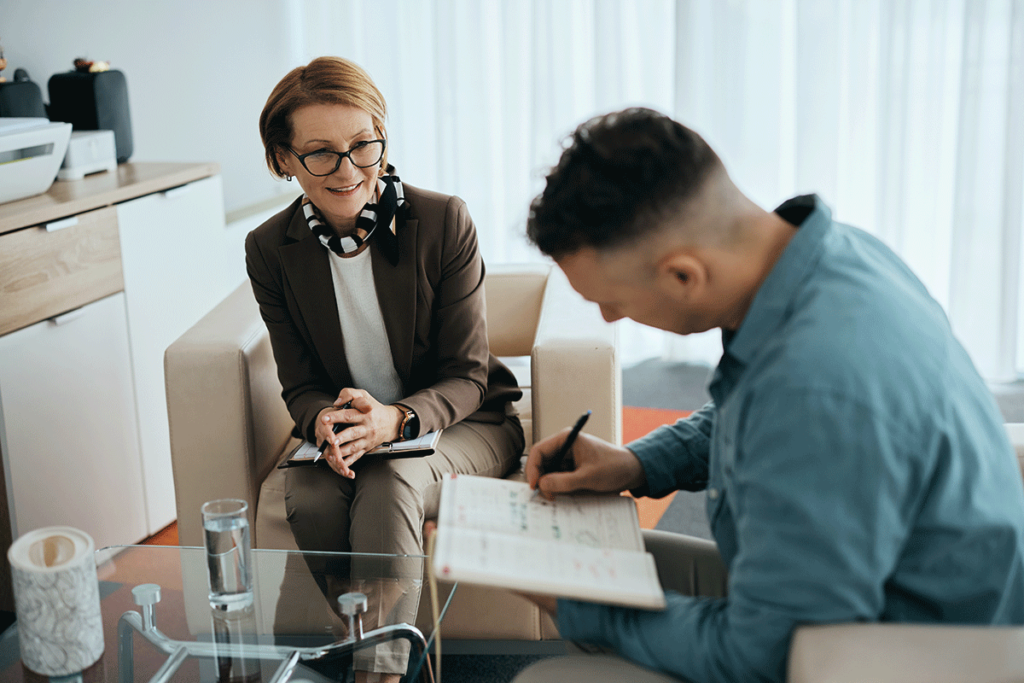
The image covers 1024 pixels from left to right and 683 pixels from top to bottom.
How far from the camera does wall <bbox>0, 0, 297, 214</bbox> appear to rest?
2521 millimetres

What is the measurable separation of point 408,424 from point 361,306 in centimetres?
28

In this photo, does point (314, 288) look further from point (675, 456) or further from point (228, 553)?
point (675, 456)

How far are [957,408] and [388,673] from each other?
818mm

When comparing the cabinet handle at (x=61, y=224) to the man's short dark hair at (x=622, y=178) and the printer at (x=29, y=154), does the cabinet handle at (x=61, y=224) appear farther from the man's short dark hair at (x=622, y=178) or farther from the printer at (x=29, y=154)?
the man's short dark hair at (x=622, y=178)

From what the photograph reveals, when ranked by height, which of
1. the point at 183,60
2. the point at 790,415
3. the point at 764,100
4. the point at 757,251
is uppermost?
the point at 183,60

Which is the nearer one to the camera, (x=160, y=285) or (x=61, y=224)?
(x=61, y=224)

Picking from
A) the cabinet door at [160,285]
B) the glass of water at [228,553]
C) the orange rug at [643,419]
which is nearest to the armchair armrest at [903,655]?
the glass of water at [228,553]

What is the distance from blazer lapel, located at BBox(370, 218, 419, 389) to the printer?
0.86 meters

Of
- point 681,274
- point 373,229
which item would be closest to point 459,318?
point 373,229

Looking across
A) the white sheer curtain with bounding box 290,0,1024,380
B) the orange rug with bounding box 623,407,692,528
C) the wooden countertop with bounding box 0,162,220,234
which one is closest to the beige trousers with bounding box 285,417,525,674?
the wooden countertop with bounding box 0,162,220,234

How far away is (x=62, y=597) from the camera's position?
1.08 metres

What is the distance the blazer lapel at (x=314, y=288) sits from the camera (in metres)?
1.69

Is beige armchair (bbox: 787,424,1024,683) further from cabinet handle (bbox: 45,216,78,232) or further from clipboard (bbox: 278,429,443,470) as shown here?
cabinet handle (bbox: 45,216,78,232)

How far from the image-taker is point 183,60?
3082 millimetres
